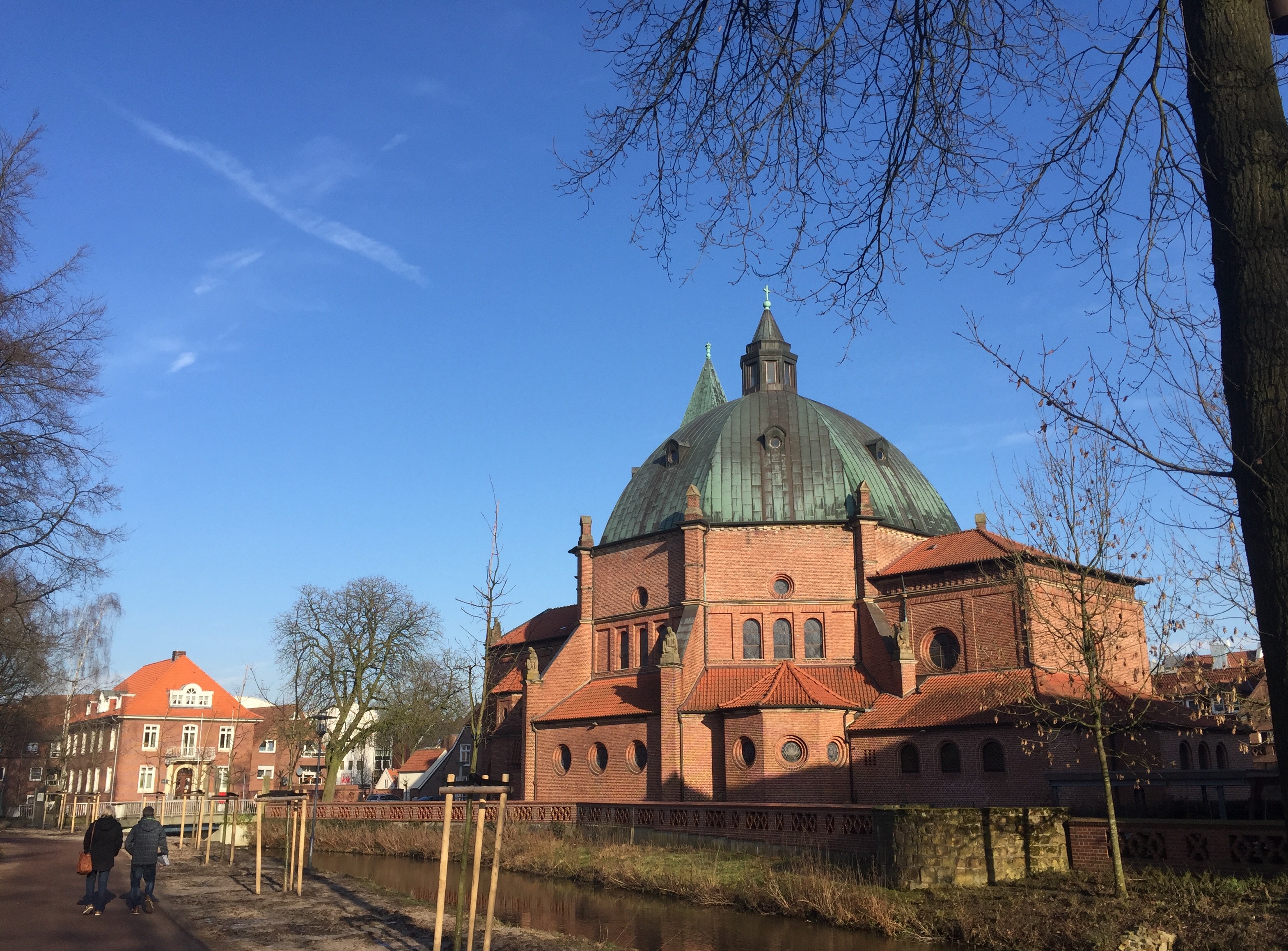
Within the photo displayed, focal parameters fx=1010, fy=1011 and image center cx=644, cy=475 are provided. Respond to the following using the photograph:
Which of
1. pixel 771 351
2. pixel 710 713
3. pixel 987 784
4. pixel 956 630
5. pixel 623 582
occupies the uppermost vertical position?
pixel 771 351

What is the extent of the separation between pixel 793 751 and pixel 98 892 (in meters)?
22.6

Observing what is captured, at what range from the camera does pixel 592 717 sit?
3819 centimetres

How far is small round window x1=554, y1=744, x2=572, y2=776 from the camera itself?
39.2m

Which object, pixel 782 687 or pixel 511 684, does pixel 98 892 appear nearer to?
pixel 782 687

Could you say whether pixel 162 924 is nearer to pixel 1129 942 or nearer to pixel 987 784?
pixel 1129 942

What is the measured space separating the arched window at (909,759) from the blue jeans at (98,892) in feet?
78.3

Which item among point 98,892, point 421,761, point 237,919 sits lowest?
point 237,919

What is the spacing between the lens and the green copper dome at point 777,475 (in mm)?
40000

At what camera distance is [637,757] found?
36688 mm

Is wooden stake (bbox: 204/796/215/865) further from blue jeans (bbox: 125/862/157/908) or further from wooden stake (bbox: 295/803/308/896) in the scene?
blue jeans (bbox: 125/862/157/908)

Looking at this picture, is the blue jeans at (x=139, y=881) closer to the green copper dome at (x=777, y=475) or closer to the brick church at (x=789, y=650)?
the brick church at (x=789, y=650)

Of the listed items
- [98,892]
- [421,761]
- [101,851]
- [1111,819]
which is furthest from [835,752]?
[421,761]

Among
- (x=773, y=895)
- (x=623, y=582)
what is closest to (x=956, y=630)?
(x=623, y=582)

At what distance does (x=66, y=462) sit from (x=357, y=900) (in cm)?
924
